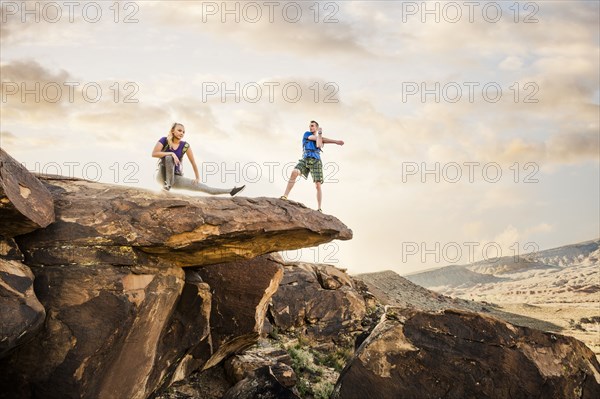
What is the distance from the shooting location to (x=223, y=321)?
1305cm

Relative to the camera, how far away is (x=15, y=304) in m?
8.62

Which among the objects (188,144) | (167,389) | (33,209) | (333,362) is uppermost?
(188,144)

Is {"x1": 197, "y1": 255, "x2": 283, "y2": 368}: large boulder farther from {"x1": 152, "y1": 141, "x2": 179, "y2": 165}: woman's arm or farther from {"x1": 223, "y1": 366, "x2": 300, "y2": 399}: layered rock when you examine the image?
{"x1": 152, "y1": 141, "x2": 179, "y2": 165}: woman's arm

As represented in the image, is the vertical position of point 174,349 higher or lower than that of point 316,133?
lower

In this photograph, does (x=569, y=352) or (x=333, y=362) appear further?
(x=333, y=362)

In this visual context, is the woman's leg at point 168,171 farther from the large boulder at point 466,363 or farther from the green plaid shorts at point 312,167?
the large boulder at point 466,363

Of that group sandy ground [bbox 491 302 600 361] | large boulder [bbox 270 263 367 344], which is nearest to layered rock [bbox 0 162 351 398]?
large boulder [bbox 270 263 367 344]

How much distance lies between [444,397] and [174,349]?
5.61m

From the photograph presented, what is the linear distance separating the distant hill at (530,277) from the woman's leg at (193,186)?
53.8m

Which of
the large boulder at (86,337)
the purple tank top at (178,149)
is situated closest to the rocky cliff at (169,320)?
the large boulder at (86,337)

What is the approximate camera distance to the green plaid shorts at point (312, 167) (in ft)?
41.9

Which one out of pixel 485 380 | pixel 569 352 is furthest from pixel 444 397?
pixel 569 352

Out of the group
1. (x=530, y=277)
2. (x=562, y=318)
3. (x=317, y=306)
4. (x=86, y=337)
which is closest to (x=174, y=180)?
(x=86, y=337)

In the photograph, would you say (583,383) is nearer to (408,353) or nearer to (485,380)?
(485,380)
